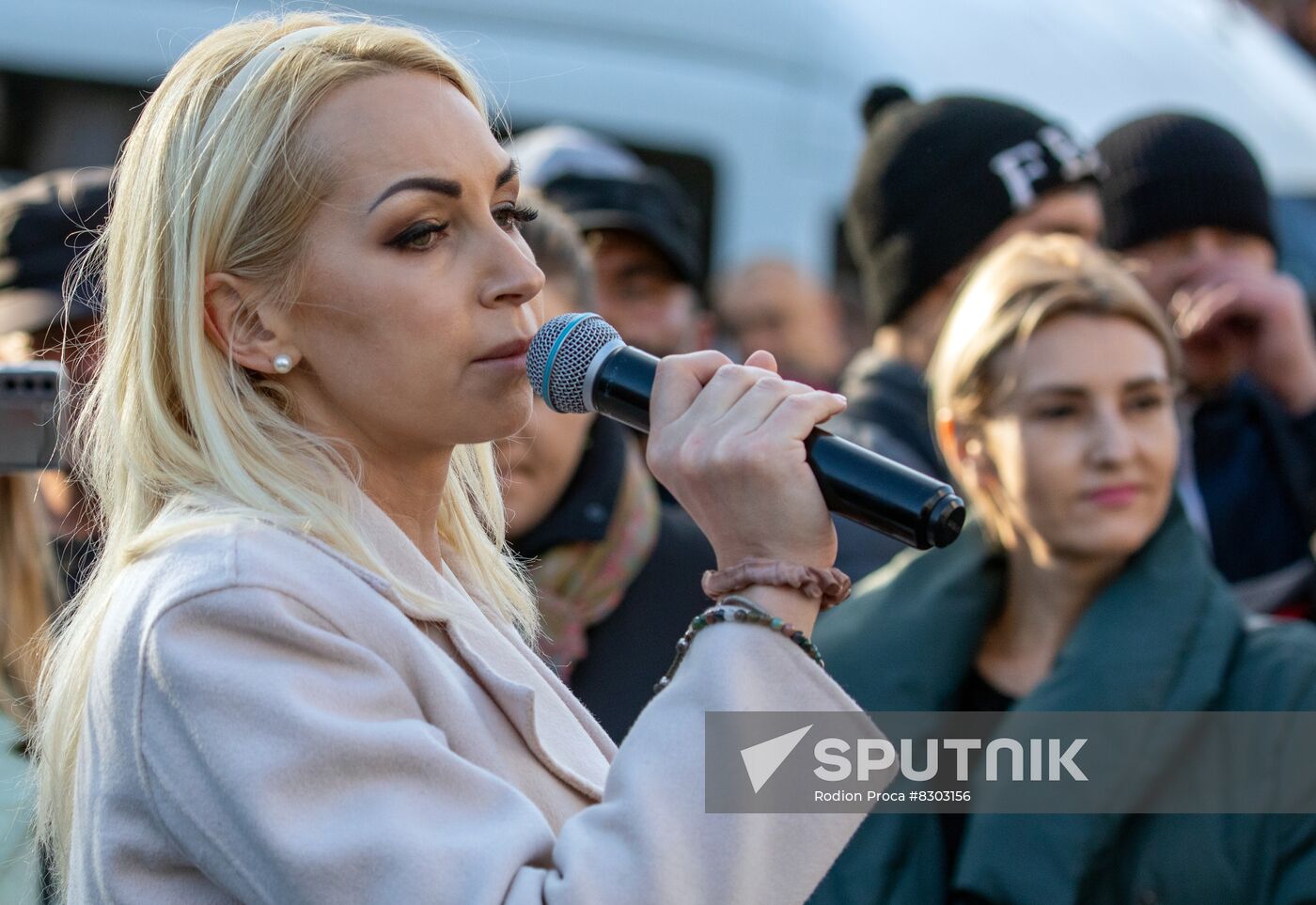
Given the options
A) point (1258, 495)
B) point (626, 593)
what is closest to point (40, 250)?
point (626, 593)

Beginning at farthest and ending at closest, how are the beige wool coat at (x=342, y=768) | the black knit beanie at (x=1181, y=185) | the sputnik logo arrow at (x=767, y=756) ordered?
the black knit beanie at (x=1181, y=185) → the sputnik logo arrow at (x=767, y=756) → the beige wool coat at (x=342, y=768)

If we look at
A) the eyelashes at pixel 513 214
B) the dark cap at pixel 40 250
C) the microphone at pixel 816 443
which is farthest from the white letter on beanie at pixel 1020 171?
the microphone at pixel 816 443

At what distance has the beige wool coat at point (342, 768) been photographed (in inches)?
52.1

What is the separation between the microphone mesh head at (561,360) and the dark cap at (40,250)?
1756 millimetres

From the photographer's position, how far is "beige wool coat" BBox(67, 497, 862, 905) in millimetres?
1323

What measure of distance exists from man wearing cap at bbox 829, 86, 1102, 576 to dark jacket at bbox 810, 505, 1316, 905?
830 mm

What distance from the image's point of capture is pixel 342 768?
52.8 inches

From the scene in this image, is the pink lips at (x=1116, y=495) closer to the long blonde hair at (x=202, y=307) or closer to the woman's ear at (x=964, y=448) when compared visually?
the woman's ear at (x=964, y=448)

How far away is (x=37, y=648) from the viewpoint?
2637 mm

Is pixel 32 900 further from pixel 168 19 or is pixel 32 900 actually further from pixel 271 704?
pixel 168 19

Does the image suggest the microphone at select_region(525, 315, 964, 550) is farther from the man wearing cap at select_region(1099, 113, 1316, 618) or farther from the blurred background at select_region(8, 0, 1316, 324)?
the blurred background at select_region(8, 0, 1316, 324)

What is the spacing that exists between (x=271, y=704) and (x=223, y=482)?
1.04 feet

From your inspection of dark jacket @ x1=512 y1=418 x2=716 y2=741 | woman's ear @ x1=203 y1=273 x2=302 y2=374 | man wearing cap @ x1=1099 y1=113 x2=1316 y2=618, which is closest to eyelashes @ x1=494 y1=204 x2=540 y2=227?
woman's ear @ x1=203 y1=273 x2=302 y2=374

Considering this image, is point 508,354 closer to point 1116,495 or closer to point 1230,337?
point 1116,495
